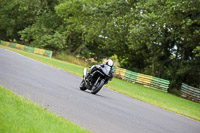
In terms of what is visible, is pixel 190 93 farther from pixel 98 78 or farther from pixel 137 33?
pixel 98 78

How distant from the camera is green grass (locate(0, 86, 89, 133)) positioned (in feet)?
16.5

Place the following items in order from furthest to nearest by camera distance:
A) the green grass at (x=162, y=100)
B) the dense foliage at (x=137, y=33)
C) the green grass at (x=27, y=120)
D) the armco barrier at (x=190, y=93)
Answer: the armco barrier at (x=190, y=93) < the dense foliage at (x=137, y=33) < the green grass at (x=162, y=100) < the green grass at (x=27, y=120)

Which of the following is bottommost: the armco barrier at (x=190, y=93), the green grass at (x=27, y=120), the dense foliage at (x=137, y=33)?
the armco barrier at (x=190, y=93)

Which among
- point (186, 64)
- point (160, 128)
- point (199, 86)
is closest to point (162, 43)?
point (186, 64)

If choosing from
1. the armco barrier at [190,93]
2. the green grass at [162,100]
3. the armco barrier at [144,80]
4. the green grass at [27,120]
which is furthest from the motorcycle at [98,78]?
the armco barrier at [144,80]

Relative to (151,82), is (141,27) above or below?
above

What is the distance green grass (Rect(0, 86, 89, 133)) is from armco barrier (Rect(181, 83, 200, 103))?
83.9ft

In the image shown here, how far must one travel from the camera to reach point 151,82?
3478cm

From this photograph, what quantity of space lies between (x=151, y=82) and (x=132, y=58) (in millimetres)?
9726

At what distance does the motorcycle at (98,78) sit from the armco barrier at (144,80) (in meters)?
20.9

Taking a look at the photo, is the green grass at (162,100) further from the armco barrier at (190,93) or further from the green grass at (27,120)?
the green grass at (27,120)

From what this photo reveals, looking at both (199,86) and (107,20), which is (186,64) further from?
(107,20)

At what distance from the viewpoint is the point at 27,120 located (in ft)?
18.5

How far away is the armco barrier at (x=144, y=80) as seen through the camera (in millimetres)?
33594
